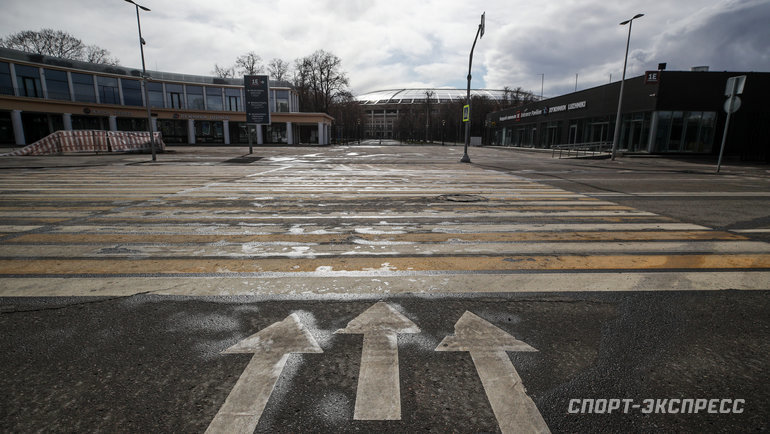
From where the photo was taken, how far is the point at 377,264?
4.68m

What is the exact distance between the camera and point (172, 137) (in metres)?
54.7

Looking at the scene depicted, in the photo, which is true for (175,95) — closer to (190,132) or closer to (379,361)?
(190,132)

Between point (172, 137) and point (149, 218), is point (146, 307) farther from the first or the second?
point (172, 137)

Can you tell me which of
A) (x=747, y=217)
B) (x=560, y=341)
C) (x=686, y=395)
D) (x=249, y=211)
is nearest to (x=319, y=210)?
(x=249, y=211)

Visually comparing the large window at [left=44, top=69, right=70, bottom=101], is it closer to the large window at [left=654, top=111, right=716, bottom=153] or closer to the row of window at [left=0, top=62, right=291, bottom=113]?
the row of window at [left=0, top=62, right=291, bottom=113]

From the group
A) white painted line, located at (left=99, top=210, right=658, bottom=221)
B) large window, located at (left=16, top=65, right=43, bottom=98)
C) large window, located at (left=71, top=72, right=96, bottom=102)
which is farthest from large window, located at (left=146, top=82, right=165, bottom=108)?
white painted line, located at (left=99, top=210, right=658, bottom=221)

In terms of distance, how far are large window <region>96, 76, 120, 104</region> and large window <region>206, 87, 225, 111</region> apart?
11.3 meters

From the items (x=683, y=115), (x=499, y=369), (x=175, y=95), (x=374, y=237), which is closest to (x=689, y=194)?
(x=374, y=237)

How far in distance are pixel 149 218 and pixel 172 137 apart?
5573 cm

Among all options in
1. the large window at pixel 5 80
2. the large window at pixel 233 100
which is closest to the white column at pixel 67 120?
the large window at pixel 5 80

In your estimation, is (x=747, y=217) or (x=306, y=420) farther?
(x=747, y=217)

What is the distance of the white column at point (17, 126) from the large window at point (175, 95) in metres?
17.1

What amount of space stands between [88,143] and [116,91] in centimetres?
2488

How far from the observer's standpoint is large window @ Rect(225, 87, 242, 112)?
58.2m
